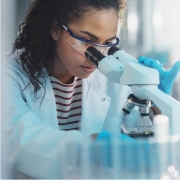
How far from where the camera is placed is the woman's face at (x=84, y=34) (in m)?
1.49

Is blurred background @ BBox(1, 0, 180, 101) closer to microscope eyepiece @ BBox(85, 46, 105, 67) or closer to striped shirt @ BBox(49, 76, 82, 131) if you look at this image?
striped shirt @ BBox(49, 76, 82, 131)

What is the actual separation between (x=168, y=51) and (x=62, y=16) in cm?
70

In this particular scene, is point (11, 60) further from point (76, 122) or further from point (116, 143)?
point (116, 143)

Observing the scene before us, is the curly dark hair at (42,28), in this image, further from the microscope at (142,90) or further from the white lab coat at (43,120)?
the microscope at (142,90)

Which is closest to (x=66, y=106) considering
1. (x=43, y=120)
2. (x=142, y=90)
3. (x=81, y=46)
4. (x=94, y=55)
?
(x=43, y=120)

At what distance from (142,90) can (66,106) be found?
2.64 ft

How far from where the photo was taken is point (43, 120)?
1.58 m

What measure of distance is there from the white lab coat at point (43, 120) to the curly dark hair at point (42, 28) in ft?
0.19

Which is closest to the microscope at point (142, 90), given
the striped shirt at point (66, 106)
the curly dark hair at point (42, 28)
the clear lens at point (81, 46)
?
the clear lens at point (81, 46)

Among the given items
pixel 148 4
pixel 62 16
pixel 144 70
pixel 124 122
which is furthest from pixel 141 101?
pixel 148 4

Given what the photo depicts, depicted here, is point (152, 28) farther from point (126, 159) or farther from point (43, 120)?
point (126, 159)

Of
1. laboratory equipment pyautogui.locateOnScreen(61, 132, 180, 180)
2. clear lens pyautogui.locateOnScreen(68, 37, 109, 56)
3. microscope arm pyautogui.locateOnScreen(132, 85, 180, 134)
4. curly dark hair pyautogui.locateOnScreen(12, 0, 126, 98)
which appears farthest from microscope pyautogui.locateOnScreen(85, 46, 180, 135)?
curly dark hair pyautogui.locateOnScreen(12, 0, 126, 98)

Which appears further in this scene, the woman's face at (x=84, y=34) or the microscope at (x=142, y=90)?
the woman's face at (x=84, y=34)

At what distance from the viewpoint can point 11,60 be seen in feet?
5.54
